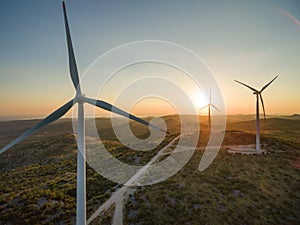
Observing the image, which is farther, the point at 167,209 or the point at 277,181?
the point at 277,181

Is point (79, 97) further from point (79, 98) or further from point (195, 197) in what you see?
point (195, 197)

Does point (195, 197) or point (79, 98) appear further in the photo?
point (195, 197)

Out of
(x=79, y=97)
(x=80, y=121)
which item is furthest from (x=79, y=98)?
(x=80, y=121)

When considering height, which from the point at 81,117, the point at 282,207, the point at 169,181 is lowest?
the point at 282,207

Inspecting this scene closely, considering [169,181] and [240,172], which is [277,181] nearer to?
[240,172]

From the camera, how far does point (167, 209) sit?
2039 cm

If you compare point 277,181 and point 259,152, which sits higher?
point 259,152

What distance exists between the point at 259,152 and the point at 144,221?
31624 mm

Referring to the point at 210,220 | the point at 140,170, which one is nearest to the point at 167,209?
the point at 210,220

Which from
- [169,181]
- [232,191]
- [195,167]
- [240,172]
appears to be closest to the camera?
[232,191]

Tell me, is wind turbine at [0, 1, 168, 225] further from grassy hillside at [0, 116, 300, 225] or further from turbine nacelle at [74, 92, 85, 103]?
grassy hillside at [0, 116, 300, 225]

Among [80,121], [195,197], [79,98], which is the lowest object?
[195,197]

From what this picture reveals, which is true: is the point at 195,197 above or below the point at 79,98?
below

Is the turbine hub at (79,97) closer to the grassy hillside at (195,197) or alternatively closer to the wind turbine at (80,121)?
the wind turbine at (80,121)
